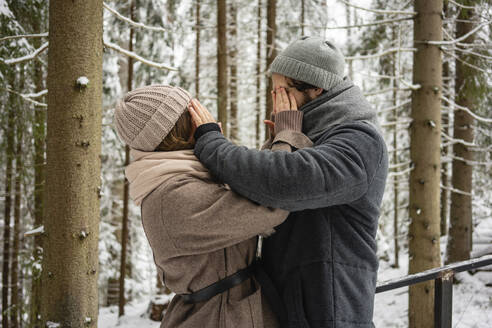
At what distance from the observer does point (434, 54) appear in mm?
5492

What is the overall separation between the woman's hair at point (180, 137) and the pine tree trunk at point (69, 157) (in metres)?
1.49

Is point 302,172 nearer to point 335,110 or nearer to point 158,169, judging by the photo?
point 335,110

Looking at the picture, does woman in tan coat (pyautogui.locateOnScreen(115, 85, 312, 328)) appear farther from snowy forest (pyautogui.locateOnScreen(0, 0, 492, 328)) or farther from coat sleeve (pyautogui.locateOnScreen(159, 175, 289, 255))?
snowy forest (pyautogui.locateOnScreen(0, 0, 492, 328))

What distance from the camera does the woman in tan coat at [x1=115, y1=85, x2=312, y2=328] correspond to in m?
1.47

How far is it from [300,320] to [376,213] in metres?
0.51

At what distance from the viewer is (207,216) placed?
4.75ft

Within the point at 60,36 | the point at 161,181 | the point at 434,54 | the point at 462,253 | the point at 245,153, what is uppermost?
the point at 434,54

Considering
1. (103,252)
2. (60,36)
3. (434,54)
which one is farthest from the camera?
(103,252)

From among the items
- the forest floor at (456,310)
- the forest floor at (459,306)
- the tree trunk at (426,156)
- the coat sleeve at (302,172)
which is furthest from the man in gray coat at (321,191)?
the forest floor at (459,306)

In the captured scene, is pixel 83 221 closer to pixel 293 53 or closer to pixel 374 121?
pixel 293 53

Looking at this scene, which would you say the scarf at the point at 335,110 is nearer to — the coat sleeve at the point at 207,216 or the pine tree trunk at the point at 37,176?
the coat sleeve at the point at 207,216

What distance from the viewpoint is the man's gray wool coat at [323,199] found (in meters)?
1.42

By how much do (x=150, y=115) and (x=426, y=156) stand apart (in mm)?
4741

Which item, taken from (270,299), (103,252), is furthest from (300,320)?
(103,252)
